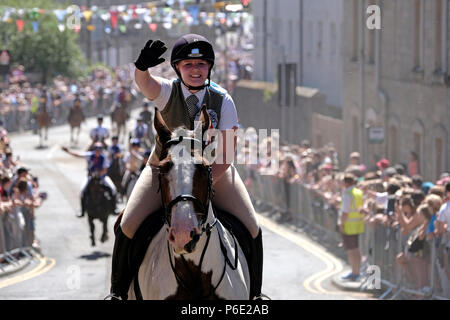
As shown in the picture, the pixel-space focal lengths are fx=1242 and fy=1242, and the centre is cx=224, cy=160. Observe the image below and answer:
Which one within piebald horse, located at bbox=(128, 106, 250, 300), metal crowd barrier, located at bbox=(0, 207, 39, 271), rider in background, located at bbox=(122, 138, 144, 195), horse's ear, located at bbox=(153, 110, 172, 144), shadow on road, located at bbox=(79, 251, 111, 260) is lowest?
shadow on road, located at bbox=(79, 251, 111, 260)

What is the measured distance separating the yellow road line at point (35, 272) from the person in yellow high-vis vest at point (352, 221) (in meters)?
5.76

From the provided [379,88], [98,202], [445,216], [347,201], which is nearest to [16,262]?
[98,202]

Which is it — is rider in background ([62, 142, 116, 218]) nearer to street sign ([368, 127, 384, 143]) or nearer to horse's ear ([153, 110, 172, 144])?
street sign ([368, 127, 384, 143])

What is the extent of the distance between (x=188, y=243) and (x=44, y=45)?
55.3m

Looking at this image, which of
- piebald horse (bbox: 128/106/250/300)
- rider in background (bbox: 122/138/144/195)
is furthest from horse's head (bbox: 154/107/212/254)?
rider in background (bbox: 122/138/144/195)

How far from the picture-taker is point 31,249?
24.4 metres

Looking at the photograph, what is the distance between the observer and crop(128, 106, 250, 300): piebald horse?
7.36 meters

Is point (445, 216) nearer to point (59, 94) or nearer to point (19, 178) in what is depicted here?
point (19, 178)

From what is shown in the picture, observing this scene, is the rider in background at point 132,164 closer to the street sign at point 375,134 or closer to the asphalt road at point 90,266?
the asphalt road at point 90,266

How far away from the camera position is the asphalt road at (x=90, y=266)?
20.0 m

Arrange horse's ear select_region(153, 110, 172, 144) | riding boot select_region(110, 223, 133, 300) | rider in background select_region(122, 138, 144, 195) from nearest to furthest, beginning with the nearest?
1. horse's ear select_region(153, 110, 172, 144)
2. riding boot select_region(110, 223, 133, 300)
3. rider in background select_region(122, 138, 144, 195)

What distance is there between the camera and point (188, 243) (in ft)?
24.2

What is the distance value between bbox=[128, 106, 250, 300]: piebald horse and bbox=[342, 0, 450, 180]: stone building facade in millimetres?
16476
